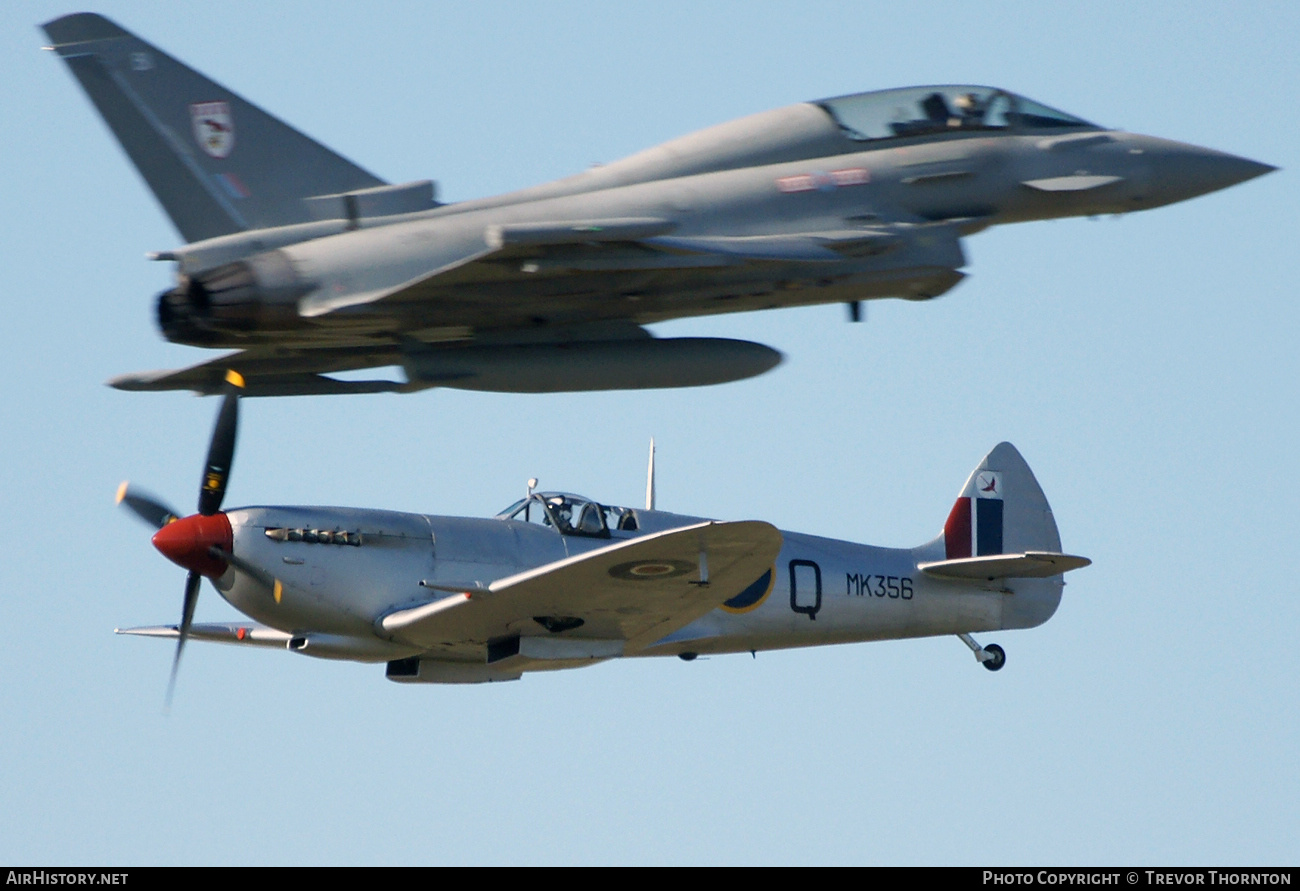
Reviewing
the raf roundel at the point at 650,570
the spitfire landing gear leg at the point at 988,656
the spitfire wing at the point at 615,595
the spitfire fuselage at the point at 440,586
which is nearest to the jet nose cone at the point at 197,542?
the spitfire fuselage at the point at 440,586

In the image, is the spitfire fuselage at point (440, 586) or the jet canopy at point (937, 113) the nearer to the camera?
the jet canopy at point (937, 113)

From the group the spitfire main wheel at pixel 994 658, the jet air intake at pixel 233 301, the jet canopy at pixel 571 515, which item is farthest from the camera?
the spitfire main wheel at pixel 994 658

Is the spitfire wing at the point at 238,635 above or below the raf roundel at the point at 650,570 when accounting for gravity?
below

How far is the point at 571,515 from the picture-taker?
2170 centimetres

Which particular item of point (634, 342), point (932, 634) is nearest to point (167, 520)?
point (634, 342)

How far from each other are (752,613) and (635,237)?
8971mm

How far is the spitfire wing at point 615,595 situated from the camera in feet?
61.8

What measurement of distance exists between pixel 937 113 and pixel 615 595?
646 centimetres

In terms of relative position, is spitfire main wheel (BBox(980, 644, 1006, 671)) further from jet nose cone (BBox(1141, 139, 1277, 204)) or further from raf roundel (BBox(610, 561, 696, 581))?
jet nose cone (BBox(1141, 139, 1277, 204))

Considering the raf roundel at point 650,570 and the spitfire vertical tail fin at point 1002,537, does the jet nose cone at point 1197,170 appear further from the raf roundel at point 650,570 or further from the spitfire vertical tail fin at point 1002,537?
the spitfire vertical tail fin at point 1002,537

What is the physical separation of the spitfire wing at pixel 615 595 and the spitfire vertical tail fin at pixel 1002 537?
17.9ft
